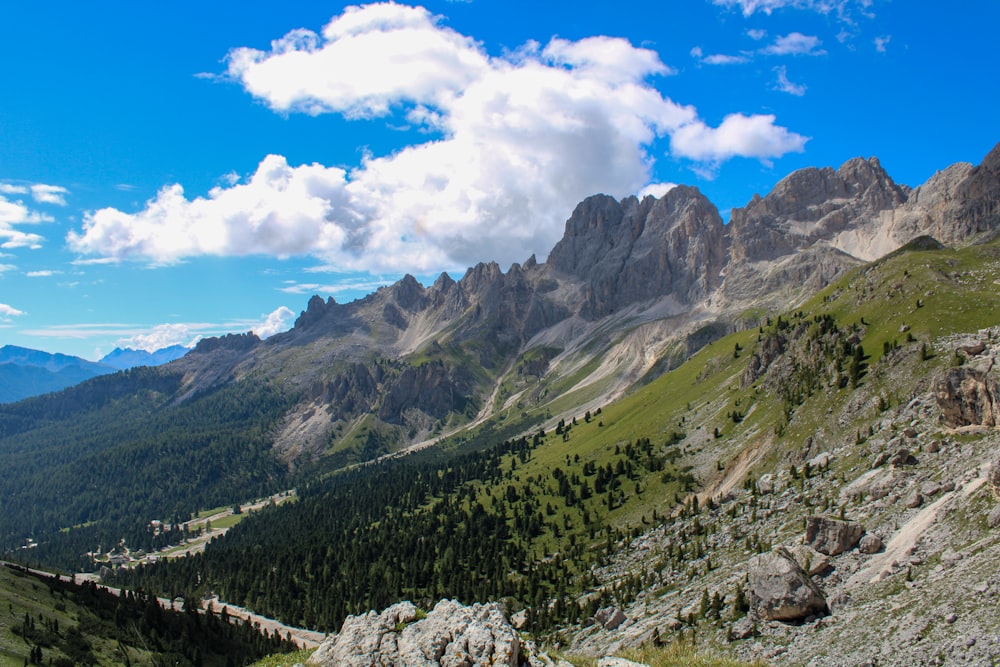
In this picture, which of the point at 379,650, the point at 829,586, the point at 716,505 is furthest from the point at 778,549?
the point at 716,505

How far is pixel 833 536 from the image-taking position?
187ft

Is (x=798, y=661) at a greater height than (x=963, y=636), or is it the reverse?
(x=963, y=636)

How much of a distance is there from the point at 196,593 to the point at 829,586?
575 feet

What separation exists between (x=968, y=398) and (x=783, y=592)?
3860 centimetres

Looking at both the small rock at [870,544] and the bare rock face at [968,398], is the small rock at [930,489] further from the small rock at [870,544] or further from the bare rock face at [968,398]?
the bare rock face at [968,398]

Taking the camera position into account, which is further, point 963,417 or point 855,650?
point 963,417

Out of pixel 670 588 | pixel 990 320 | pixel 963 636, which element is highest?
pixel 990 320

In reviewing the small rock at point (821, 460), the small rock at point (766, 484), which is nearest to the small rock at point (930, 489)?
the small rock at point (821, 460)

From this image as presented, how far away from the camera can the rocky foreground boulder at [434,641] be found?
87.1ft

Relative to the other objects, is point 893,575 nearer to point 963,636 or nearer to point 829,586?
point 829,586

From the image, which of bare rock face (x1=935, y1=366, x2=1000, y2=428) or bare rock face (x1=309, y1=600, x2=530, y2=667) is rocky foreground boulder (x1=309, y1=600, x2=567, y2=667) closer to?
bare rock face (x1=309, y1=600, x2=530, y2=667)

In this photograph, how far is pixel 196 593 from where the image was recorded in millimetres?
173125

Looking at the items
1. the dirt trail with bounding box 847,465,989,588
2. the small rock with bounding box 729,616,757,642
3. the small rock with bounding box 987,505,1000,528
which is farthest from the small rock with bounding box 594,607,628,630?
the small rock with bounding box 987,505,1000,528

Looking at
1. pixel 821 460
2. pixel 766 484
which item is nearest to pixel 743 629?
pixel 821 460
